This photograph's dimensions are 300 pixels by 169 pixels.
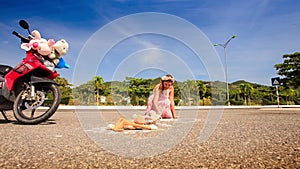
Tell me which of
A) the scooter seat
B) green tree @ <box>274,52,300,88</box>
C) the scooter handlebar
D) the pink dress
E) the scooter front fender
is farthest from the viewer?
green tree @ <box>274,52,300,88</box>

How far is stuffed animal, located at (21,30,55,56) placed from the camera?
4176mm

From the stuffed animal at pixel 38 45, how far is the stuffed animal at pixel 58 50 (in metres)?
0.08

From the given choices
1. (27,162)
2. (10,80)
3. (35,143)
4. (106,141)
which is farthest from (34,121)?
(27,162)

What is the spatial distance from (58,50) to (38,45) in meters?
0.35

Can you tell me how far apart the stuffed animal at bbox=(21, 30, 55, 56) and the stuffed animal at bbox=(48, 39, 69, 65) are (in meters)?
0.08

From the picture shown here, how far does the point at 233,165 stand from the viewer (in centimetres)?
160

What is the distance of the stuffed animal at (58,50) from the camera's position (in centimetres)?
434

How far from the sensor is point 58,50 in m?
4.38

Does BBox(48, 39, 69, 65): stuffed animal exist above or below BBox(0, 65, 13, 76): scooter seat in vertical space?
above

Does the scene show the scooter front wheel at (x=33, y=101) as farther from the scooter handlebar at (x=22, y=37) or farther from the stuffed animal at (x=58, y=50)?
the scooter handlebar at (x=22, y=37)

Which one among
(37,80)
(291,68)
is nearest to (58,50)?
(37,80)

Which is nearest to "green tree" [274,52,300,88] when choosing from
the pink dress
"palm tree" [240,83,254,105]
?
"palm tree" [240,83,254,105]

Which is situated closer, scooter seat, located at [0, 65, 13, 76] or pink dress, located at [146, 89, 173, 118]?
scooter seat, located at [0, 65, 13, 76]

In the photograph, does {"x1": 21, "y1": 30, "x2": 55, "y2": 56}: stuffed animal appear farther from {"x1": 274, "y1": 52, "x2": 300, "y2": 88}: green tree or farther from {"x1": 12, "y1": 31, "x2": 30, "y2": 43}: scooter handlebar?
{"x1": 274, "y1": 52, "x2": 300, "y2": 88}: green tree
